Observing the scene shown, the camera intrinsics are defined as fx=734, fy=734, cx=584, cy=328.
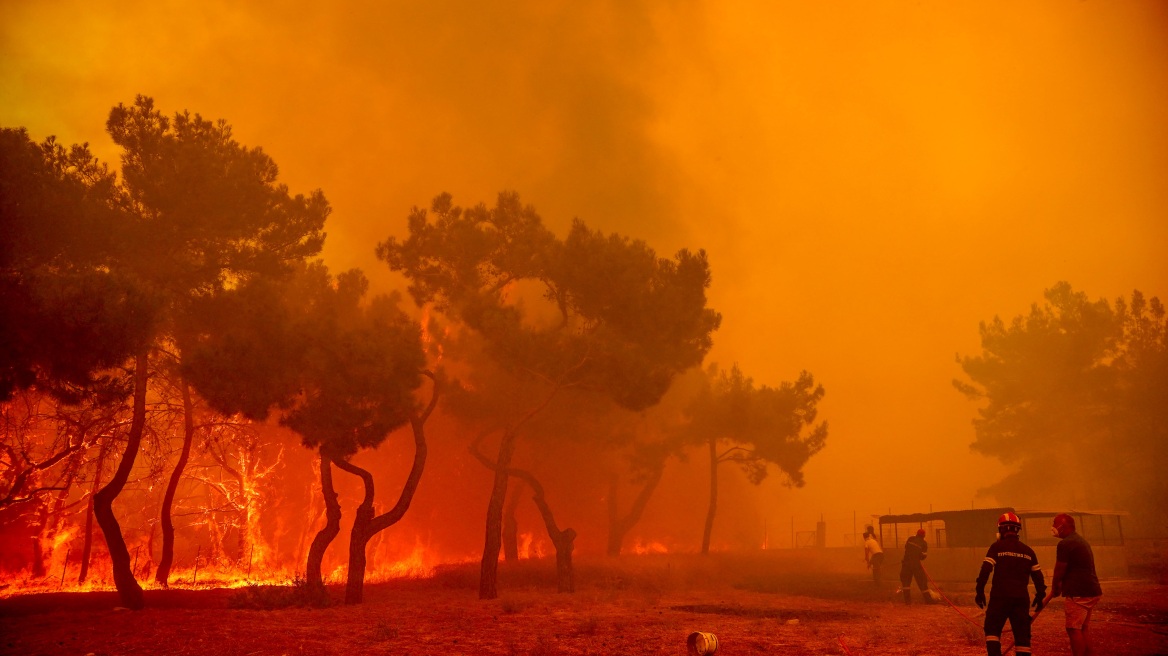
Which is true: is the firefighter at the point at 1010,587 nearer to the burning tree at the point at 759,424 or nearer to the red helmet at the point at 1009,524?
the red helmet at the point at 1009,524

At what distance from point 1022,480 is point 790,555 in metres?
20.2

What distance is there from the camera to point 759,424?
146 feet

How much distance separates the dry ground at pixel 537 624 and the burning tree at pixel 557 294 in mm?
4868

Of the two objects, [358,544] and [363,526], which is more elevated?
[363,526]

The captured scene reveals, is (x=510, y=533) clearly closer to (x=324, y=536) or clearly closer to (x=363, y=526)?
(x=363, y=526)

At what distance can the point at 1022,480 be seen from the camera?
54.3 meters

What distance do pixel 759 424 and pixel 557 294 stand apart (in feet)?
71.4

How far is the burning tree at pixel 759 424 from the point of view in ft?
143

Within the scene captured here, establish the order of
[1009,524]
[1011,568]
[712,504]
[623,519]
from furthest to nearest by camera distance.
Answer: [712,504] < [623,519] < [1009,524] < [1011,568]

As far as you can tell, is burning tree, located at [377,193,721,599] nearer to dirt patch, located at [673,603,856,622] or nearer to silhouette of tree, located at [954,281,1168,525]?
dirt patch, located at [673,603,856,622]

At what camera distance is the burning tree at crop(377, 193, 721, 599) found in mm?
25859

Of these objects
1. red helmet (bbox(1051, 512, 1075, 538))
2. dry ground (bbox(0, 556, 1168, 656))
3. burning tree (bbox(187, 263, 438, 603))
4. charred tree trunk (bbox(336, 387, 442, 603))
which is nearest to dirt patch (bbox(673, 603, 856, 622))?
dry ground (bbox(0, 556, 1168, 656))

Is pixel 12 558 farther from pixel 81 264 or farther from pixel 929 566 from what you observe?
pixel 929 566

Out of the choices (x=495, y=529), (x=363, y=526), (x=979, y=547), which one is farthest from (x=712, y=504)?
(x=363, y=526)
